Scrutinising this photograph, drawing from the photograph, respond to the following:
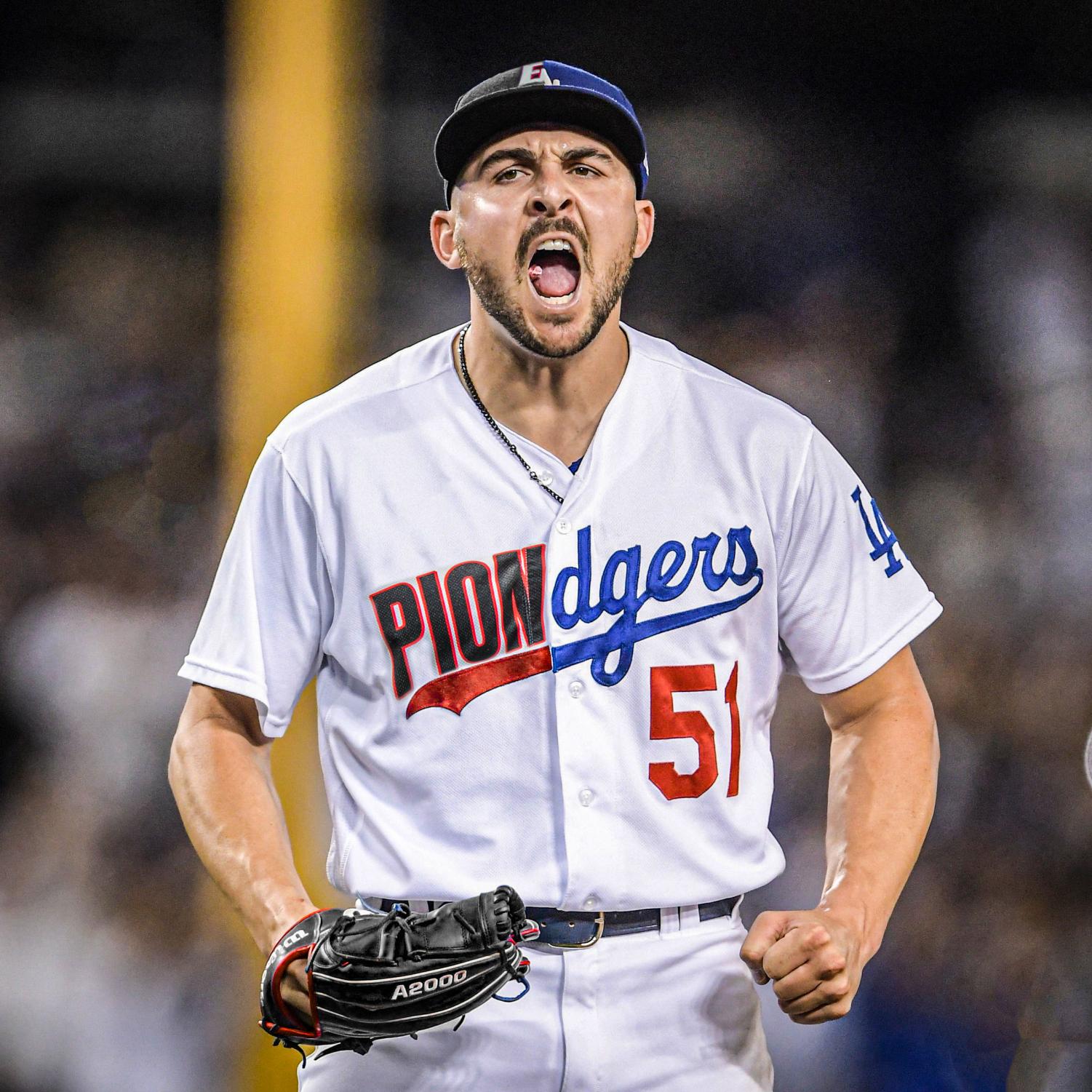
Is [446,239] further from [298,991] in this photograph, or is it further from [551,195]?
[298,991]

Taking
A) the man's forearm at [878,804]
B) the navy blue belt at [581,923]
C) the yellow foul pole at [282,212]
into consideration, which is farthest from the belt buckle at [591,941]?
the yellow foul pole at [282,212]

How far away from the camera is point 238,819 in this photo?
134 centimetres

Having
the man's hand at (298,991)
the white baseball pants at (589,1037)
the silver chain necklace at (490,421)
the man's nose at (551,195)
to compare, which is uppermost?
the man's nose at (551,195)

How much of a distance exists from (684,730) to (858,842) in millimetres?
234

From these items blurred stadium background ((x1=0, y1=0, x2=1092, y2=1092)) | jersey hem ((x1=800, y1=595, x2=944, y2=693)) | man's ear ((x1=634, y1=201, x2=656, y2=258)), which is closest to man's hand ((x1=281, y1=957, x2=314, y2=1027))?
jersey hem ((x1=800, y1=595, x2=944, y2=693))

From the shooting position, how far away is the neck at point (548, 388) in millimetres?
1484

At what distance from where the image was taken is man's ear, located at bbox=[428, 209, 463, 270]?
60.2 inches

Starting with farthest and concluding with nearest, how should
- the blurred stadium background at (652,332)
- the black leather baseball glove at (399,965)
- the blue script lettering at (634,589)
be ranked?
the blurred stadium background at (652,332) → the blue script lettering at (634,589) → the black leather baseball glove at (399,965)

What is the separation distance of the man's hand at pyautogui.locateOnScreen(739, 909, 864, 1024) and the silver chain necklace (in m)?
0.52

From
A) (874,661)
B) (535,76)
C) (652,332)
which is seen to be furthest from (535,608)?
(652,332)

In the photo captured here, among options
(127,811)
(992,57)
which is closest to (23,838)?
(127,811)

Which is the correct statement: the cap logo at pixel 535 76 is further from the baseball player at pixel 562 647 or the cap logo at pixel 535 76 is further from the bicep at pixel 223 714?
the bicep at pixel 223 714

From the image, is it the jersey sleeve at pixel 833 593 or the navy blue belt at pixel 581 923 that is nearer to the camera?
the navy blue belt at pixel 581 923

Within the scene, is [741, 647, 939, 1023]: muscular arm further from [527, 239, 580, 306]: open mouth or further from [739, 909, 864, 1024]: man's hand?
[527, 239, 580, 306]: open mouth
